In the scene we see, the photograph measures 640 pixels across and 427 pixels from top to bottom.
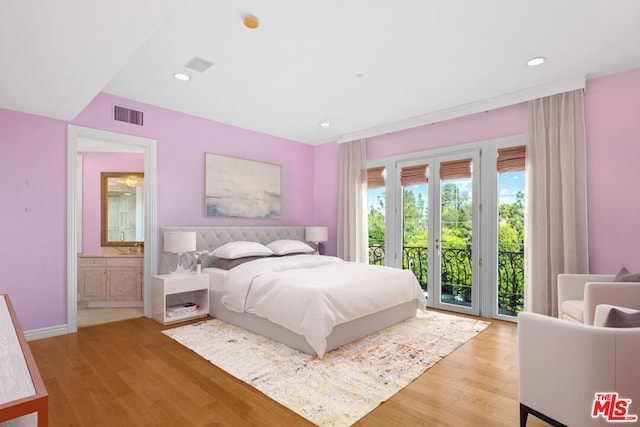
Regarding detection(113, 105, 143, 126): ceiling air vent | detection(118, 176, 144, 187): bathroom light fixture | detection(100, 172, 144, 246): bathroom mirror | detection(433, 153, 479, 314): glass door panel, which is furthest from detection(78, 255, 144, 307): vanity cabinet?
detection(433, 153, 479, 314): glass door panel

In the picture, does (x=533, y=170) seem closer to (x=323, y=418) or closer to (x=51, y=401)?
(x=323, y=418)

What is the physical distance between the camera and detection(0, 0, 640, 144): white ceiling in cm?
205

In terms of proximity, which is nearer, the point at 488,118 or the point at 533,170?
the point at 533,170

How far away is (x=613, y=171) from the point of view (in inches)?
130

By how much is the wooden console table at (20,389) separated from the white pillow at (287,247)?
3.57 m

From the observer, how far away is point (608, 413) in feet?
4.95

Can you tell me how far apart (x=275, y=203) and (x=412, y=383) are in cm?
369

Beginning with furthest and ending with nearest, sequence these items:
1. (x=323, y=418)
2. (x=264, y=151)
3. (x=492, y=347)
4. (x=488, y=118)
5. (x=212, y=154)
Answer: (x=264, y=151), (x=212, y=154), (x=488, y=118), (x=492, y=347), (x=323, y=418)

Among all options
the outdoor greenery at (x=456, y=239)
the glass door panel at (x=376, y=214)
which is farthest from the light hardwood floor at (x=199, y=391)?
the glass door panel at (x=376, y=214)

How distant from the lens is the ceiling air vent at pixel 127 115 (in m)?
3.88

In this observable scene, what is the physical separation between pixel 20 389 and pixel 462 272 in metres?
4.47

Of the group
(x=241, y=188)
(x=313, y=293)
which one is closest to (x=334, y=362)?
(x=313, y=293)

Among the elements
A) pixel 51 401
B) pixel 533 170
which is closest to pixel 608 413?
pixel 533 170

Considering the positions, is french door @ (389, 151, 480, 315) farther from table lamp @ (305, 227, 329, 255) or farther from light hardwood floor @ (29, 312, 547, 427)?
light hardwood floor @ (29, 312, 547, 427)
